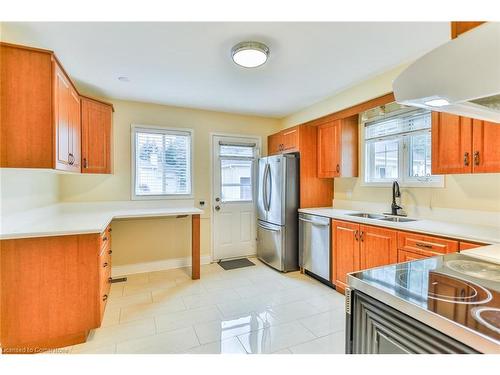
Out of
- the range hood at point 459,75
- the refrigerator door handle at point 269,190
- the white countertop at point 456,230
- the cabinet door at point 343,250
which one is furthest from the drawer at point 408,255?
the refrigerator door handle at point 269,190

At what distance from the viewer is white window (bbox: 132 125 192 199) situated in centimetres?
377

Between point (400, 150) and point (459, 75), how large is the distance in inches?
105

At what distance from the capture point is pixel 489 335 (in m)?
0.65

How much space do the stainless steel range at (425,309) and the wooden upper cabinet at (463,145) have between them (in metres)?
1.25

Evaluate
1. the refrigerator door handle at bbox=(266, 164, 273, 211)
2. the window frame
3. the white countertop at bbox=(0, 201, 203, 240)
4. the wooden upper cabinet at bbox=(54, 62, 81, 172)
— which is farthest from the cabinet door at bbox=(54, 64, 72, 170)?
the refrigerator door handle at bbox=(266, 164, 273, 211)

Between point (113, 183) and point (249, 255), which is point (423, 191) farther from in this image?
point (113, 183)

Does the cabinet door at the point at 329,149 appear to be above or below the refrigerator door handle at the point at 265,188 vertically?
above

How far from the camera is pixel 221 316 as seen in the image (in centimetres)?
250

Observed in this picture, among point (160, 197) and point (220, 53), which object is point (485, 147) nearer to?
point (220, 53)

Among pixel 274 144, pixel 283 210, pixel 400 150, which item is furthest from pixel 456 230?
pixel 274 144

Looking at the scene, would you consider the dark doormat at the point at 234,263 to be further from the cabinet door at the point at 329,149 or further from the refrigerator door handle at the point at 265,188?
the cabinet door at the point at 329,149

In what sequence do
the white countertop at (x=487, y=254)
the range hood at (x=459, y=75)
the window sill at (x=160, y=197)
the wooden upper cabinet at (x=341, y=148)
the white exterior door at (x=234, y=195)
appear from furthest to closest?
the white exterior door at (x=234, y=195), the window sill at (x=160, y=197), the wooden upper cabinet at (x=341, y=148), the white countertop at (x=487, y=254), the range hood at (x=459, y=75)

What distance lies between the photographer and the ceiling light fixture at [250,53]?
217 cm
